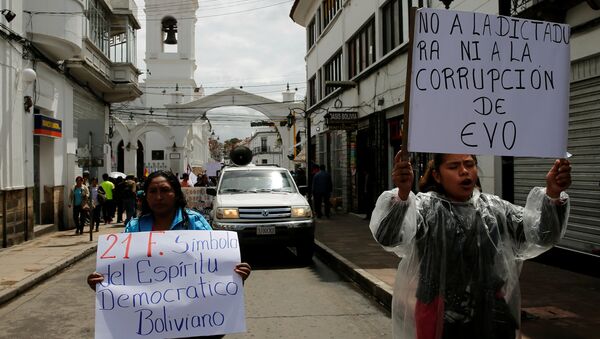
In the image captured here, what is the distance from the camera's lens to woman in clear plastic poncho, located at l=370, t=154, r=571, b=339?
8.25 ft

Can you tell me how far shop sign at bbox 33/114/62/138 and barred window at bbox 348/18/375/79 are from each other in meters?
9.86

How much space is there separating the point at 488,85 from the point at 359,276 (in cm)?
550

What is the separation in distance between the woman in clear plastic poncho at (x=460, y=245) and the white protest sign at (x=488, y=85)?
0.56 feet

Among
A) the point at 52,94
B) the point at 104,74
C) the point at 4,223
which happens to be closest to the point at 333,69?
the point at 104,74

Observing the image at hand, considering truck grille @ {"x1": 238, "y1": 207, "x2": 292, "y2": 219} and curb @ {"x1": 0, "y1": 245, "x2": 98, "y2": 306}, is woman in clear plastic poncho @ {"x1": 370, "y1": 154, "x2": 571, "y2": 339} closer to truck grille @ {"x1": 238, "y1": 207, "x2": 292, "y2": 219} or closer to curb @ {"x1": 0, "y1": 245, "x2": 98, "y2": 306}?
curb @ {"x1": 0, "y1": 245, "x2": 98, "y2": 306}

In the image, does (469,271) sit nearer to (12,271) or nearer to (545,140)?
(545,140)

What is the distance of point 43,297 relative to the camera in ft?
24.1

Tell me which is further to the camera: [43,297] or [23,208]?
[23,208]

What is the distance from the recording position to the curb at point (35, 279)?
7078 millimetres

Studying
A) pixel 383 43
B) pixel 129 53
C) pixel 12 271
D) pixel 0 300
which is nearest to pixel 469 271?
pixel 0 300

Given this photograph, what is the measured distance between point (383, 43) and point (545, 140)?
13.7 metres

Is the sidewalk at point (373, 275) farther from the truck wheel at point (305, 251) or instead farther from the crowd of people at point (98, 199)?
the crowd of people at point (98, 199)

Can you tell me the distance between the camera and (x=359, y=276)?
25.8 ft

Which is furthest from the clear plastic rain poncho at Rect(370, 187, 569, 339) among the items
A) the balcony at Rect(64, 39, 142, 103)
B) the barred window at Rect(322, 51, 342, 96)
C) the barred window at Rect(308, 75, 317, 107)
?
the barred window at Rect(308, 75, 317, 107)
